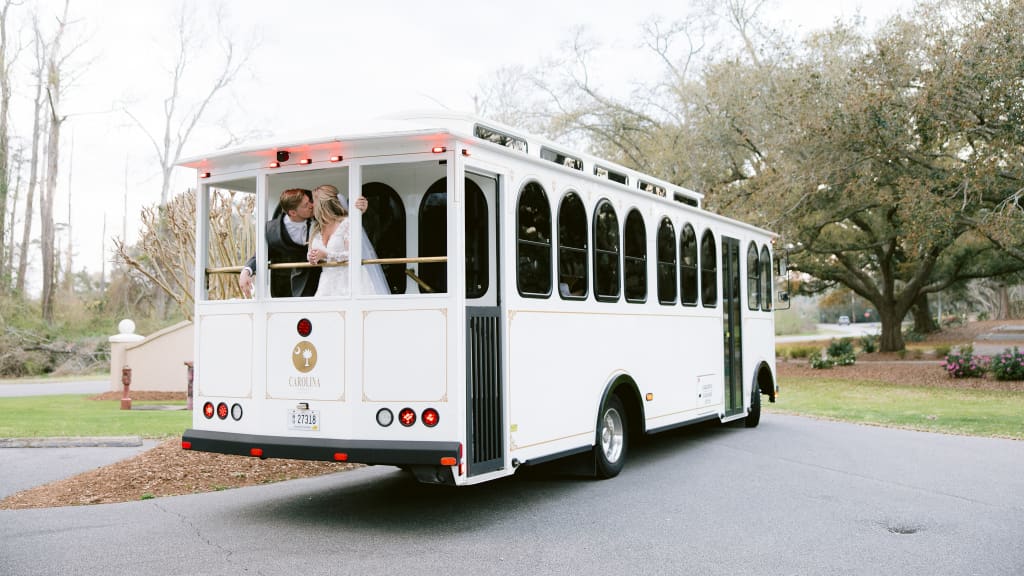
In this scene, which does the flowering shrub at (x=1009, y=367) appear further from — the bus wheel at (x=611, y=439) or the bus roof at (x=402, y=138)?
the bus roof at (x=402, y=138)

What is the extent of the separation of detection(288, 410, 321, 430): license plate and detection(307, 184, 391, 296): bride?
907 millimetres

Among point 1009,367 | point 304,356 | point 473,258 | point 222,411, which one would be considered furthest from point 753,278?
point 1009,367

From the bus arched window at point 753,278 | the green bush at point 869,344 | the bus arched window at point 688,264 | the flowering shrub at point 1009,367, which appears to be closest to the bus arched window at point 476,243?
the bus arched window at point 688,264

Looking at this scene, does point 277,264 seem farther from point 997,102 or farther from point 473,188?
point 997,102

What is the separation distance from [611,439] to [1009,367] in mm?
17093

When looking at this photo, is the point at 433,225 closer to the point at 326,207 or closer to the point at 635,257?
the point at 326,207

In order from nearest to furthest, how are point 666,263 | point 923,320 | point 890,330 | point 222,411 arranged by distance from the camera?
A: point 222,411, point 666,263, point 890,330, point 923,320

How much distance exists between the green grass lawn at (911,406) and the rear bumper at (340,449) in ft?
31.8

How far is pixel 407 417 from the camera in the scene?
6059 mm

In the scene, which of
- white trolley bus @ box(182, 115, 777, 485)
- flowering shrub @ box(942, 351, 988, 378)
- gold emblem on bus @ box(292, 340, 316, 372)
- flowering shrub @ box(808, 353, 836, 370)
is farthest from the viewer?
flowering shrub @ box(808, 353, 836, 370)

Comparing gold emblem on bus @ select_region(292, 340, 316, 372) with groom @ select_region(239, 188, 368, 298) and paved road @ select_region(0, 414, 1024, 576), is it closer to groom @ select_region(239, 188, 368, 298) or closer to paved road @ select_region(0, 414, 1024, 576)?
groom @ select_region(239, 188, 368, 298)

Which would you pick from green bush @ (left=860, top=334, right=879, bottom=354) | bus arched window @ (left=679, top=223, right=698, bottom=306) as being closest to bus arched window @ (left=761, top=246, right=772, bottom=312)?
bus arched window @ (left=679, top=223, right=698, bottom=306)

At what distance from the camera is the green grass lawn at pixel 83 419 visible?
11.9 metres

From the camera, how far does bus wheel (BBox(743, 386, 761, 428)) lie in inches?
476
